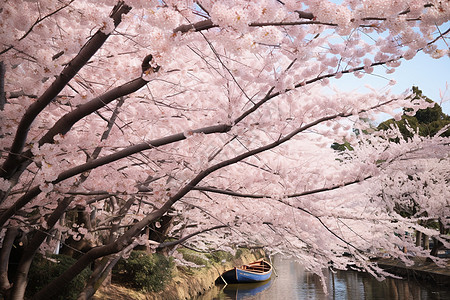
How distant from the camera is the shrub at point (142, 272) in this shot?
11.1 meters

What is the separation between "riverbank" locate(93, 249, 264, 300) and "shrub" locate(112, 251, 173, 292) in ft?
0.85

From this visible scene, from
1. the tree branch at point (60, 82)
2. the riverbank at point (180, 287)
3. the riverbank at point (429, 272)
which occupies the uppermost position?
the tree branch at point (60, 82)

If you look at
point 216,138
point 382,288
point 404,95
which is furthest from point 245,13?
point 382,288

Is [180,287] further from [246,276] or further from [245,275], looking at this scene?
[246,276]

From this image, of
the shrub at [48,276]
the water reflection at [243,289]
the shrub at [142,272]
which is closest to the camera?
the shrub at [48,276]

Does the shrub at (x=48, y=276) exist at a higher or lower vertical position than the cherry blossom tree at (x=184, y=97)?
lower

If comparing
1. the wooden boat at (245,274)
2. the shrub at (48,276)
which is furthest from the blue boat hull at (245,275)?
the shrub at (48,276)

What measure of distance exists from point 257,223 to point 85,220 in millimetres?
3626

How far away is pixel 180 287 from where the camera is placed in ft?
43.2

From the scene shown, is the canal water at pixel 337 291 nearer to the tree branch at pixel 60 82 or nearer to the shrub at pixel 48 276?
the shrub at pixel 48 276

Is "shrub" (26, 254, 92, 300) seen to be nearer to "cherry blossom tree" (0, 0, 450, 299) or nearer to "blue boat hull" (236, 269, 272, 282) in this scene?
"cherry blossom tree" (0, 0, 450, 299)

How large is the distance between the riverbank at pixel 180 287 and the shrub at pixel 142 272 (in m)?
0.26

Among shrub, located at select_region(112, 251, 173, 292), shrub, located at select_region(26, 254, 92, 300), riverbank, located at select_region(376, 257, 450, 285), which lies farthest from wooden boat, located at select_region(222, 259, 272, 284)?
shrub, located at select_region(26, 254, 92, 300)

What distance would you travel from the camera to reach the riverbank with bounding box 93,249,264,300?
388 inches
